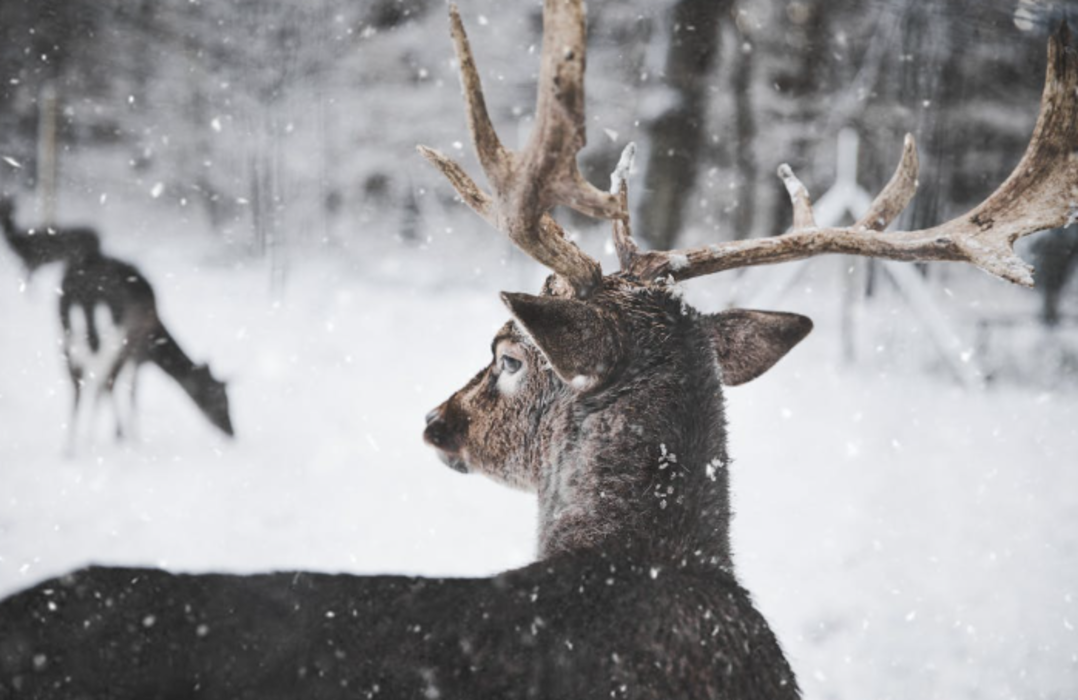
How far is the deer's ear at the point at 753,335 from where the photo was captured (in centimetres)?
150

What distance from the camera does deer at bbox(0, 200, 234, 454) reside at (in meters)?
2.86

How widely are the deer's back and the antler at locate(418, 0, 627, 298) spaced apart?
0.48 m

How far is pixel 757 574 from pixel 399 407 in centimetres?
144

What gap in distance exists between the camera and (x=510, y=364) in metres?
1.44

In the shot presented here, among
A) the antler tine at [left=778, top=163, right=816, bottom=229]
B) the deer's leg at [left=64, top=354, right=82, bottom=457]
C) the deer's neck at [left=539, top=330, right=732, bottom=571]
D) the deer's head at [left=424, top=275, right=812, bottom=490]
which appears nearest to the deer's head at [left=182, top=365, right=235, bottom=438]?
the deer's leg at [left=64, top=354, right=82, bottom=457]

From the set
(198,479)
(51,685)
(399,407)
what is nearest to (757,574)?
(399,407)

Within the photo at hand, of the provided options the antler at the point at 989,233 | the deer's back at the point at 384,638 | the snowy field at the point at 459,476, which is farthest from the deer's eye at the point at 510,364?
the snowy field at the point at 459,476

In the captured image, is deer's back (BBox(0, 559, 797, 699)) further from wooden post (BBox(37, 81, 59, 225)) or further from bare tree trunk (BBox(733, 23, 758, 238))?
bare tree trunk (BBox(733, 23, 758, 238))

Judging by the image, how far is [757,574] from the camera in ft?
9.62

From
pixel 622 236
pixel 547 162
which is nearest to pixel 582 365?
pixel 547 162

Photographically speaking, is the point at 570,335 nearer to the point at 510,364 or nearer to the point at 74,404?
the point at 510,364

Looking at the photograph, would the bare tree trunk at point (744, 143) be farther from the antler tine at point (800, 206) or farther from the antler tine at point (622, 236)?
the antler tine at point (622, 236)

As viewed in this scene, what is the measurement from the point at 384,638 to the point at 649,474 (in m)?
0.44

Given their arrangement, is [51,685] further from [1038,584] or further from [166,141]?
[1038,584]
